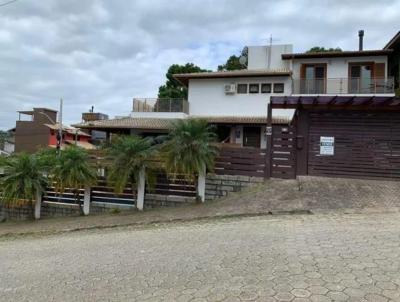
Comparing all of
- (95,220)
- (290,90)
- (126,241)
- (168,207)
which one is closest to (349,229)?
(126,241)

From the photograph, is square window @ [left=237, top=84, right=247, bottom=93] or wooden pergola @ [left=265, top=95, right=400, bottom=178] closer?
wooden pergola @ [left=265, top=95, right=400, bottom=178]

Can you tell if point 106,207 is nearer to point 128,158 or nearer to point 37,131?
point 128,158

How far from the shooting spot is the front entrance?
89.2 feet

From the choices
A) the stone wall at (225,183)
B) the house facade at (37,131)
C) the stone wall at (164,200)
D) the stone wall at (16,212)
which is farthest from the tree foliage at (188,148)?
the house facade at (37,131)

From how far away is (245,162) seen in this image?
1280 cm

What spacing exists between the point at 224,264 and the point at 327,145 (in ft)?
26.3

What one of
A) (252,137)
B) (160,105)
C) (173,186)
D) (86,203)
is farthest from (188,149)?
(160,105)

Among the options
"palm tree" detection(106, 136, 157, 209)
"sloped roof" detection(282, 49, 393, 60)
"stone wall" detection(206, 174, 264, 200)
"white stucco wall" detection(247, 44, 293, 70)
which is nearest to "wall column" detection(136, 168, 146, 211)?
"palm tree" detection(106, 136, 157, 209)

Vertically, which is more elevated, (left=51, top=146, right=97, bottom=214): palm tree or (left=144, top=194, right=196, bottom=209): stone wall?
(left=51, top=146, right=97, bottom=214): palm tree

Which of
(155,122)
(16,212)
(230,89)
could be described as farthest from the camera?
(155,122)

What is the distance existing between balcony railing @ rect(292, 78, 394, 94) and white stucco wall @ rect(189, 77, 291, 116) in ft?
3.26

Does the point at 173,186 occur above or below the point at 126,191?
above

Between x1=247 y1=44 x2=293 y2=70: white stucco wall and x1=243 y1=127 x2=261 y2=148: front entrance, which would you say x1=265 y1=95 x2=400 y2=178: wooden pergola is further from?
x1=247 y1=44 x2=293 y2=70: white stucco wall

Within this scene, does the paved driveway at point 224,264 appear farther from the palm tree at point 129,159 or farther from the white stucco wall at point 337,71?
the white stucco wall at point 337,71
